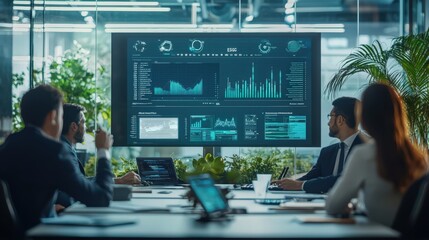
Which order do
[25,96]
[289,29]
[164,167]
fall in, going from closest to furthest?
[25,96] → [164,167] → [289,29]

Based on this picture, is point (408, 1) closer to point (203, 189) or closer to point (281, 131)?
point (281, 131)

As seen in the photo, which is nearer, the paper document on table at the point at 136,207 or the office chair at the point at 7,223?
the office chair at the point at 7,223

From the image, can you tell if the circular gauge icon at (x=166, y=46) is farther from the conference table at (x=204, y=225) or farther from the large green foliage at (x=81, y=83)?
the conference table at (x=204, y=225)

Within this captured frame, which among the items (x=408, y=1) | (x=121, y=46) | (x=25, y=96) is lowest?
(x=25, y=96)

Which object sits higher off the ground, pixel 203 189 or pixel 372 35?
pixel 372 35

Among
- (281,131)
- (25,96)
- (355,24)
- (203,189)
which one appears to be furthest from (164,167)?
(355,24)

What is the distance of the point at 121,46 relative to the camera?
286 inches

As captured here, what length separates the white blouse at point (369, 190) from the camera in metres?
4.26

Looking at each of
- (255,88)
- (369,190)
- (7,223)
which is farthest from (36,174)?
(255,88)

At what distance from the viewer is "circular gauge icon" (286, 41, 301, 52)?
23.7 feet

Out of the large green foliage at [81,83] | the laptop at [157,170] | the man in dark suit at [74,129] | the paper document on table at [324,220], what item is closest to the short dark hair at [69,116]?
the man in dark suit at [74,129]

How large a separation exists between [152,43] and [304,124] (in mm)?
1396

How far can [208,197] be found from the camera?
4250mm

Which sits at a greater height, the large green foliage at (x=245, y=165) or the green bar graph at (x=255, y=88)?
the green bar graph at (x=255, y=88)
